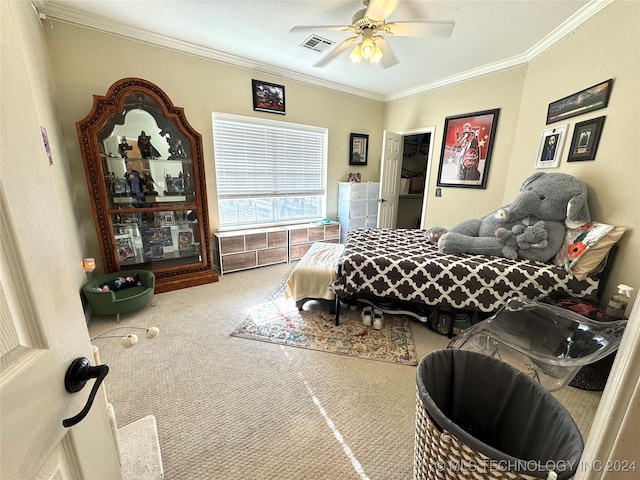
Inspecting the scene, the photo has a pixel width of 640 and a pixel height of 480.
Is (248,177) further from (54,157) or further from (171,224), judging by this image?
(54,157)

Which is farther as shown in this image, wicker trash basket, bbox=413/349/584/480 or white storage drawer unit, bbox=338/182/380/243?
white storage drawer unit, bbox=338/182/380/243

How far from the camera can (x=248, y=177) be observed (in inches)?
141

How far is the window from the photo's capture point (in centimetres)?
336

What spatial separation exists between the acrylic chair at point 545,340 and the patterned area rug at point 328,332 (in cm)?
58

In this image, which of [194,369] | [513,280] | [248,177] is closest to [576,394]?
[513,280]

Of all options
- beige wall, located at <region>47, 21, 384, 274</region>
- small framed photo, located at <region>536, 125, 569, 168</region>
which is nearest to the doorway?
beige wall, located at <region>47, 21, 384, 274</region>

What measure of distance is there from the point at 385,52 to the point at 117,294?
3.32 metres

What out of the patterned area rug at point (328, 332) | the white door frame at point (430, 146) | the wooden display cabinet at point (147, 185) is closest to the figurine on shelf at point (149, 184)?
the wooden display cabinet at point (147, 185)

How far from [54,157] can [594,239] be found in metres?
4.01

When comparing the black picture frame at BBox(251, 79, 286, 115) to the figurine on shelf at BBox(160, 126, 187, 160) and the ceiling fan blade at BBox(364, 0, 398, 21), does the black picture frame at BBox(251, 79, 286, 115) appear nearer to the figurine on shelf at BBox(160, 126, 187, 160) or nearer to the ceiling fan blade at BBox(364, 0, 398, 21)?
the figurine on shelf at BBox(160, 126, 187, 160)

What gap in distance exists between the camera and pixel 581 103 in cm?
207

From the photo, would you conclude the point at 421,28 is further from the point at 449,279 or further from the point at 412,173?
the point at 412,173

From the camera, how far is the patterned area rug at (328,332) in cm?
198

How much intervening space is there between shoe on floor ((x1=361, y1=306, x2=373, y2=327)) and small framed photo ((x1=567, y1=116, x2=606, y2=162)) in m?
2.12
